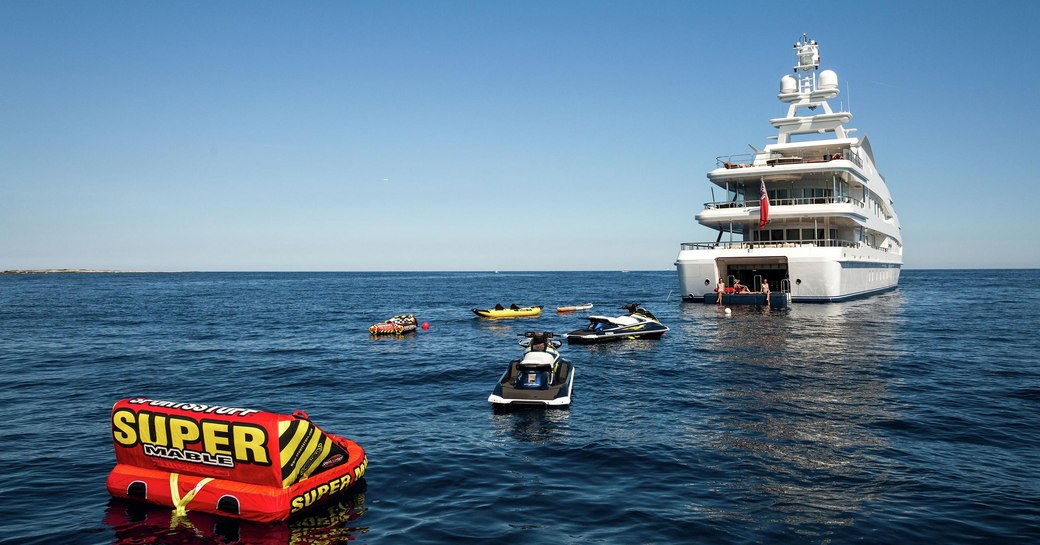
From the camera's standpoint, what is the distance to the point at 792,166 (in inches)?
1763

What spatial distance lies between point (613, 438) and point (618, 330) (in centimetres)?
1659

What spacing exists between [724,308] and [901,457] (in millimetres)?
32364

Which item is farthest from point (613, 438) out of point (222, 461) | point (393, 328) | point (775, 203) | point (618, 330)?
point (775, 203)

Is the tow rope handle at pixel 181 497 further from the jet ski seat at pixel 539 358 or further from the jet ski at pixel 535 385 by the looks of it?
the jet ski seat at pixel 539 358

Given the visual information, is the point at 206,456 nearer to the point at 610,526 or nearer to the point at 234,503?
the point at 234,503

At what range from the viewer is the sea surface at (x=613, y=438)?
30.6 ft

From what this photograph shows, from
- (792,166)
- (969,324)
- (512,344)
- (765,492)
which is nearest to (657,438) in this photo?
(765,492)

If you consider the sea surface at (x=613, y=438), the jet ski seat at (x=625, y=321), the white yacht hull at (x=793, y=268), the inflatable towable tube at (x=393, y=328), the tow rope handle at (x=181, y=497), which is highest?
the white yacht hull at (x=793, y=268)

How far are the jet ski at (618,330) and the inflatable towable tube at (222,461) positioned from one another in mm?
20425

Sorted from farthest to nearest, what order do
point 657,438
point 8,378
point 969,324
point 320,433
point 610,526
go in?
point 969,324, point 8,378, point 657,438, point 320,433, point 610,526

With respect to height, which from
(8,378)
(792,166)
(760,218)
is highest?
(792,166)

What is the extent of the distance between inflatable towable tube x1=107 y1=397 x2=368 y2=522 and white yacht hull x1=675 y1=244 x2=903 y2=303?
3755 cm

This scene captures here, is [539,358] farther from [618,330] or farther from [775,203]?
[775,203]

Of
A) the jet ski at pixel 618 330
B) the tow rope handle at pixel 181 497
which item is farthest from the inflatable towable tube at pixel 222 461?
the jet ski at pixel 618 330
